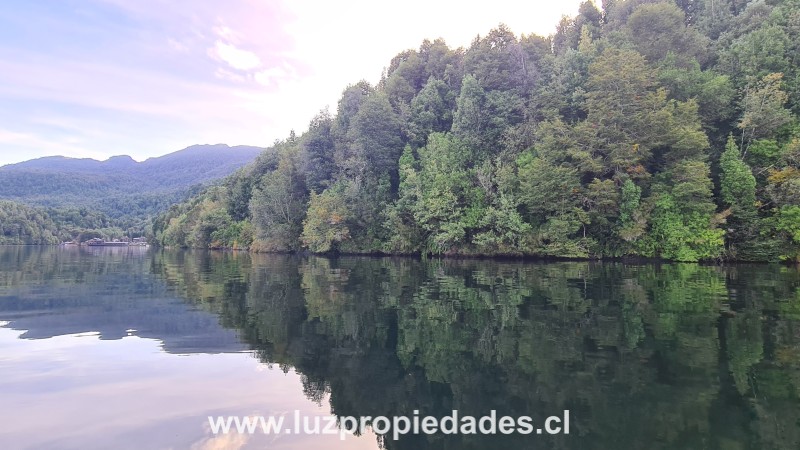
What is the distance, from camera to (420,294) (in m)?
18.8

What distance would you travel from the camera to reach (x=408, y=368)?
28.0 feet

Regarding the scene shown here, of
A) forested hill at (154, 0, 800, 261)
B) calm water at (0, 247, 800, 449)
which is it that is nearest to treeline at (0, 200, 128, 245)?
forested hill at (154, 0, 800, 261)

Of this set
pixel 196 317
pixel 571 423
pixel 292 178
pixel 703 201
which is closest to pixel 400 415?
pixel 571 423

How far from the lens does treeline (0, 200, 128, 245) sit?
136000 millimetres

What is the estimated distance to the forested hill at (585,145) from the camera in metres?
37.4

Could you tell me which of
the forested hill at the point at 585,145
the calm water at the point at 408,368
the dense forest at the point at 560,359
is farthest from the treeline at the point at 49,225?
the dense forest at the point at 560,359

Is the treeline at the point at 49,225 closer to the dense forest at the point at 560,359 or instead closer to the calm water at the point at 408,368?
the calm water at the point at 408,368

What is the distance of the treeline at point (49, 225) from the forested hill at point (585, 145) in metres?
124

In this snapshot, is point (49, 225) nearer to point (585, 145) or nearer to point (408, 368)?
point (585, 145)

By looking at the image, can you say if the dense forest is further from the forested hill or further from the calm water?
the forested hill

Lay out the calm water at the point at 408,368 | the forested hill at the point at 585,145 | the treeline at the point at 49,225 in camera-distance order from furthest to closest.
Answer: the treeline at the point at 49,225 → the forested hill at the point at 585,145 → the calm water at the point at 408,368

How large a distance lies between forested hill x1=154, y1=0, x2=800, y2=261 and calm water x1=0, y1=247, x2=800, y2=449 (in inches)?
993

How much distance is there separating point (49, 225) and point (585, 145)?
579 ft

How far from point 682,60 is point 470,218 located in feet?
89.4
